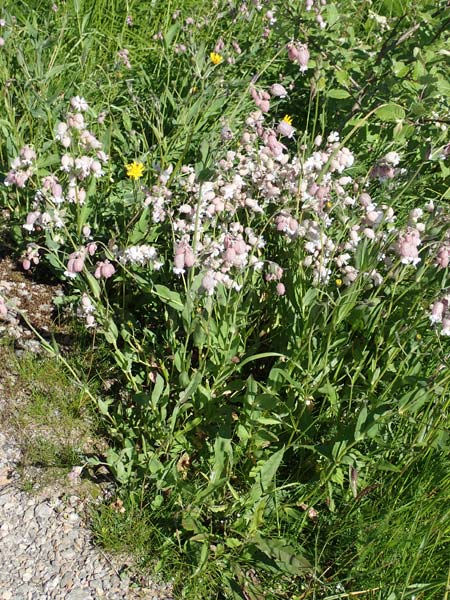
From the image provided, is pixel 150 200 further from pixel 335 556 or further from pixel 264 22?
pixel 264 22

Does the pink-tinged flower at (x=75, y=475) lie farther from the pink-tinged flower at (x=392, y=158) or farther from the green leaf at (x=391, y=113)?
the green leaf at (x=391, y=113)

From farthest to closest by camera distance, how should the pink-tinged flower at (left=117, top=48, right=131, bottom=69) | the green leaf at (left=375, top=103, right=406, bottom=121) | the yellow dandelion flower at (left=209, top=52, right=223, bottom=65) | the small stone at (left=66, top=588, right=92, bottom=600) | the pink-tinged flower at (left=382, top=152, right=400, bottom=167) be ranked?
the yellow dandelion flower at (left=209, top=52, right=223, bottom=65), the pink-tinged flower at (left=117, top=48, right=131, bottom=69), the green leaf at (left=375, top=103, right=406, bottom=121), the pink-tinged flower at (left=382, top=152, right=400, bottom=167), the small stone at (left=66, top=588, right=92, bottom=600)

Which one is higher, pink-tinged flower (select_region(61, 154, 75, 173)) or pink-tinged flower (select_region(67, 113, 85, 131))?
pink-tinged flower (select_region(67, 113, 85, 131))

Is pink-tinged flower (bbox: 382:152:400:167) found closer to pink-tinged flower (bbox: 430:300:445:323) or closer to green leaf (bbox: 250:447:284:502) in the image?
pink-tinged flower (bbox: 430:300:445:323)

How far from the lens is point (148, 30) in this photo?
435cm

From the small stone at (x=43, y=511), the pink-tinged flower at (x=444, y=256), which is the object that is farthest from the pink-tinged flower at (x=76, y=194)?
the pink-tinged flower at (x=444, y=256)

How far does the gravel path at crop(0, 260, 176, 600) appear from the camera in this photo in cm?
208

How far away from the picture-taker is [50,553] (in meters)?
2.16

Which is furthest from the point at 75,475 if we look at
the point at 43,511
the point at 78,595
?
the point at 78,595

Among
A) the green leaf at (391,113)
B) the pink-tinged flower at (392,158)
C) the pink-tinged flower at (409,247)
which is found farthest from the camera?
the green leaf at (391,113)

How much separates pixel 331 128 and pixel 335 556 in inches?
84.0

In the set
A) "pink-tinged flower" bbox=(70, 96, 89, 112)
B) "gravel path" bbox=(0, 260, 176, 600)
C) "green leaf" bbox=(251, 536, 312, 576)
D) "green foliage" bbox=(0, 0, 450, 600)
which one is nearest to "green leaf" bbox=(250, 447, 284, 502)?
"green foliage" bbox=(0, 0, 450, 600)

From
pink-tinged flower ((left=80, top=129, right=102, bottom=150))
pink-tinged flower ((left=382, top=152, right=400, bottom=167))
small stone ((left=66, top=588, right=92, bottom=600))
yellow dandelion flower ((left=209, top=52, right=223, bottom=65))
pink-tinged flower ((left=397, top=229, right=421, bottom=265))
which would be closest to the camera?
pink-tinged flower ((left=397, top=229, right=421, bottom=265))

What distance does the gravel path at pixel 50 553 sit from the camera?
6.83 ft
